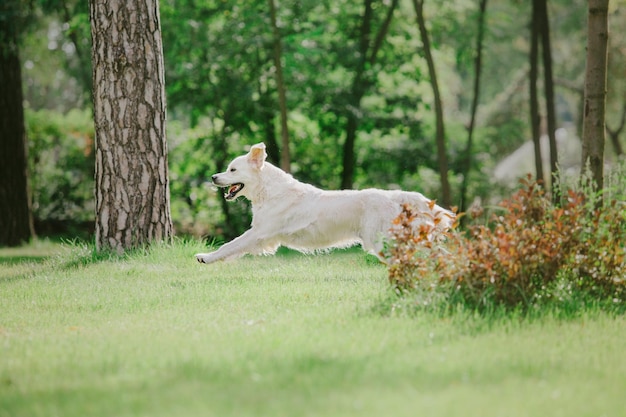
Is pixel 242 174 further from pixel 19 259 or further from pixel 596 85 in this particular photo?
pixel 19 259

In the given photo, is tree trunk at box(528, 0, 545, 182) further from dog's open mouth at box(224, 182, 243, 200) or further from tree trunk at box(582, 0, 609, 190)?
dog's open mouth at box(224, 182, 243, 200)

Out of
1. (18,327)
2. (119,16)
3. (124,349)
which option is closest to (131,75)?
(119,16)

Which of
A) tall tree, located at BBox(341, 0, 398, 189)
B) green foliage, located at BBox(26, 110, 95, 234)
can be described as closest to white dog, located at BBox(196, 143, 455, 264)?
tall tree, located at BBox(341, 0, 398, 189)

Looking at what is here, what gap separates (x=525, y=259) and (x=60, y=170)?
13.0 metres

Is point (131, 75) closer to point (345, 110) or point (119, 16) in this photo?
point (119, 16)

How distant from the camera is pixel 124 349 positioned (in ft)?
14.6

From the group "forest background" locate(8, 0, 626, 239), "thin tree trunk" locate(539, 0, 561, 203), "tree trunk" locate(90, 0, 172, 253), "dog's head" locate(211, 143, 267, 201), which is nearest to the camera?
"dog's head" locate(211, 143, 267, 201)

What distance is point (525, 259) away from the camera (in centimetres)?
550

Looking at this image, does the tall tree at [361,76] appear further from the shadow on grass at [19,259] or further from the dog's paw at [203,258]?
the dog's paw at [203,258]

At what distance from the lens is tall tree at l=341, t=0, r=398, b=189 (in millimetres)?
15367

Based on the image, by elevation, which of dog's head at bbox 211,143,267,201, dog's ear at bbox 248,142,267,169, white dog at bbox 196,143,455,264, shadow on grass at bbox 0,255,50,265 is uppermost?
dog's ear at bbox 248,142,267,169

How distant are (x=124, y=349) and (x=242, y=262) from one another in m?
4.23

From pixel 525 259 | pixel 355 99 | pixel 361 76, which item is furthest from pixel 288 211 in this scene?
pixel 361 76

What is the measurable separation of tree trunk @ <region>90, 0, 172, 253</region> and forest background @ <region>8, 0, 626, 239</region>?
17.5 feet
